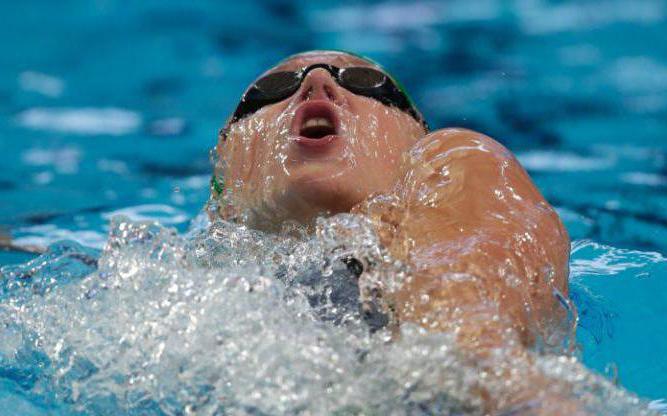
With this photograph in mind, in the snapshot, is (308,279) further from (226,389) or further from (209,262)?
(226,389)

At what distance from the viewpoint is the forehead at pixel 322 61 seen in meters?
2.24

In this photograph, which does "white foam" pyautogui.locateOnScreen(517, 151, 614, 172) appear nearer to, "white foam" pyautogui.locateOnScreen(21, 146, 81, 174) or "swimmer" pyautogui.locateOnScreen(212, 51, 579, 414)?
"swimmer" pyautogui.locateOnScreen(212, 51, 579, 414)

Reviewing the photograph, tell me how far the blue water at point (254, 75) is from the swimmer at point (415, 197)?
5.05 ft

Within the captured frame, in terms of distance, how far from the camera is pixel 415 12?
3.89 metres

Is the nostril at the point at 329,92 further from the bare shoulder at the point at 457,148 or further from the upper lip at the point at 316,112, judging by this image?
the bare shoulder at the point at 457,148

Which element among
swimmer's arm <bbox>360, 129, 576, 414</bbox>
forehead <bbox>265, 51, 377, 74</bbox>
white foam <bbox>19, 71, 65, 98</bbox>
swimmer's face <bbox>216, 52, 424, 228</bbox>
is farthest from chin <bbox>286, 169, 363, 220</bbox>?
white foam <bbox>19, 71, 65, 98</bbox>

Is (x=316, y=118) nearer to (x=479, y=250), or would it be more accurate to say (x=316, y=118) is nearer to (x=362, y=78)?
(x=362, y=78)

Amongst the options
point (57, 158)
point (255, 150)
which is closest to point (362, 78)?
point (255, 150)

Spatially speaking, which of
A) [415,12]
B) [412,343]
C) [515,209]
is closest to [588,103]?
[415,12]

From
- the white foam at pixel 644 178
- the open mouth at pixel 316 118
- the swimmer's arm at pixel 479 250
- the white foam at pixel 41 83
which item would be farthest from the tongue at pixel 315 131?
the white foam at pixel 41 83

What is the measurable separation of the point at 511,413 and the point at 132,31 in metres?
3.46

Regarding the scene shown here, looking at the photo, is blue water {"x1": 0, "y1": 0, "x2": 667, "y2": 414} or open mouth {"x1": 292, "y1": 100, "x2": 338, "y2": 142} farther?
blue water {"x1": 0, "y1": 0, "x2": 667, "y2": 414}

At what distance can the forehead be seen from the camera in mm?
2238

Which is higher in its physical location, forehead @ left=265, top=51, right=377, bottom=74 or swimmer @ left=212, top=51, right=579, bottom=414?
forehead @ left=265, top=51, right=377, bottom=74
